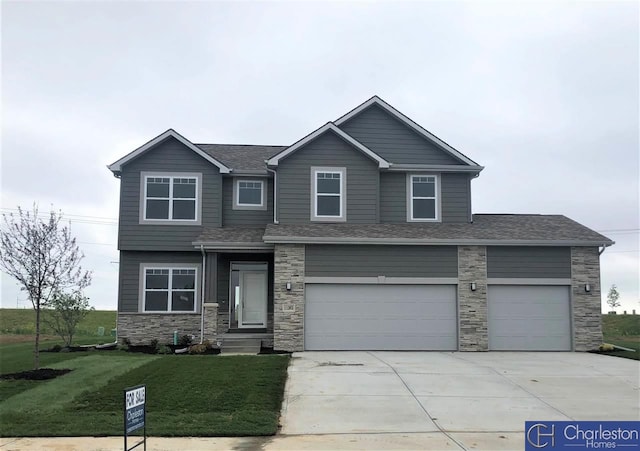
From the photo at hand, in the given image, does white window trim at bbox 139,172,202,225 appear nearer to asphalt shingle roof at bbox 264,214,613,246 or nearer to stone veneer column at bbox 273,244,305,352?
asphalt shingle roof at bbox 264,214,613,246

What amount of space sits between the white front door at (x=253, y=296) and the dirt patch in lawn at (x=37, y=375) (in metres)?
7.40

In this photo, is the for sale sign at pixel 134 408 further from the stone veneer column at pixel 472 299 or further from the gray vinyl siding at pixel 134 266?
the gray vinyl siding at pixel 134 266

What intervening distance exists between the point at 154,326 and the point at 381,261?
796 centimetres

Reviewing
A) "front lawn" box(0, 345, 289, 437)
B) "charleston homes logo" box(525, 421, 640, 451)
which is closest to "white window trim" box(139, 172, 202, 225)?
"front lawn" box(0, 345, 289, 437)

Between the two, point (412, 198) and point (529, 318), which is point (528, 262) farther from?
point (412, 198)

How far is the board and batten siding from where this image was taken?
2012 cm

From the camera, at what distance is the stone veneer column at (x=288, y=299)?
57.0 feet

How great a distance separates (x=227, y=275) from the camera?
2002cm

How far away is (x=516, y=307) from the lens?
18.3m

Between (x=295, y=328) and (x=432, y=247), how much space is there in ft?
16.2

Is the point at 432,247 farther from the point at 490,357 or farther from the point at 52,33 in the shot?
the point at 52,33

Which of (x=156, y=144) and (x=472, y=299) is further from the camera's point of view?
(x=156, y=144)

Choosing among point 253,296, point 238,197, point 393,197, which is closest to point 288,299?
point 253,296

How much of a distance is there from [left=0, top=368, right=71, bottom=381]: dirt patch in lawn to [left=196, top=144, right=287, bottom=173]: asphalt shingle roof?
944 cm
